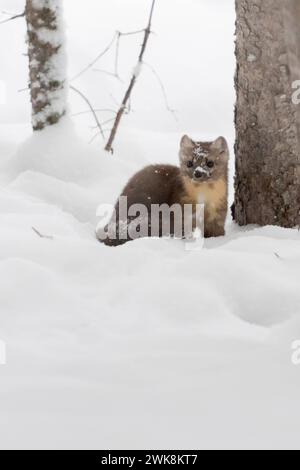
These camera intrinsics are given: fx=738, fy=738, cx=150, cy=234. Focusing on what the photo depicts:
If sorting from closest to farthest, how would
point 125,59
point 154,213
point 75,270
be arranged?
1. point 75,270
2. point 154,213
3. point 125,59

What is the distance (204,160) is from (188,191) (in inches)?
9.4

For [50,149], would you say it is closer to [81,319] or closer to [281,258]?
[281,258]

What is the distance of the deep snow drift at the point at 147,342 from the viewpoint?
203 cm

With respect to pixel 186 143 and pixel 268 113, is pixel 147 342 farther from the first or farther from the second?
pixel 186 143

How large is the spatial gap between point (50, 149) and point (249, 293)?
349 centimetres

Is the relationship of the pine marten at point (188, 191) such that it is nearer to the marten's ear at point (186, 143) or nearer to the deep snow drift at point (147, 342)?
the marten's ear at point (186, 143)

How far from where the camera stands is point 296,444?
1979mm

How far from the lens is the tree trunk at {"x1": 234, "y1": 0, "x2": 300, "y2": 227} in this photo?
163 inches

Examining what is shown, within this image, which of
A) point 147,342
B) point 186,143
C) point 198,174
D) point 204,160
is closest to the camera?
point 147,342

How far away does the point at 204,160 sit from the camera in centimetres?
493

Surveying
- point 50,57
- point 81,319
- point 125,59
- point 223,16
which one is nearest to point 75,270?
point 81,319

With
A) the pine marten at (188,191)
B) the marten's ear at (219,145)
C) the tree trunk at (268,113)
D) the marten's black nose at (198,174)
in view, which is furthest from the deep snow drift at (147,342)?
the marten's ear at (219,145)

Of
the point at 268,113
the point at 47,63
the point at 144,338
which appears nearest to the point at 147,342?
the point at 144,338

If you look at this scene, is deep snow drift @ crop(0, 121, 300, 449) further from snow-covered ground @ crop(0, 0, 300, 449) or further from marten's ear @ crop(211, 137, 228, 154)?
marten's ear @ crop(211, 137, 228, 154)
